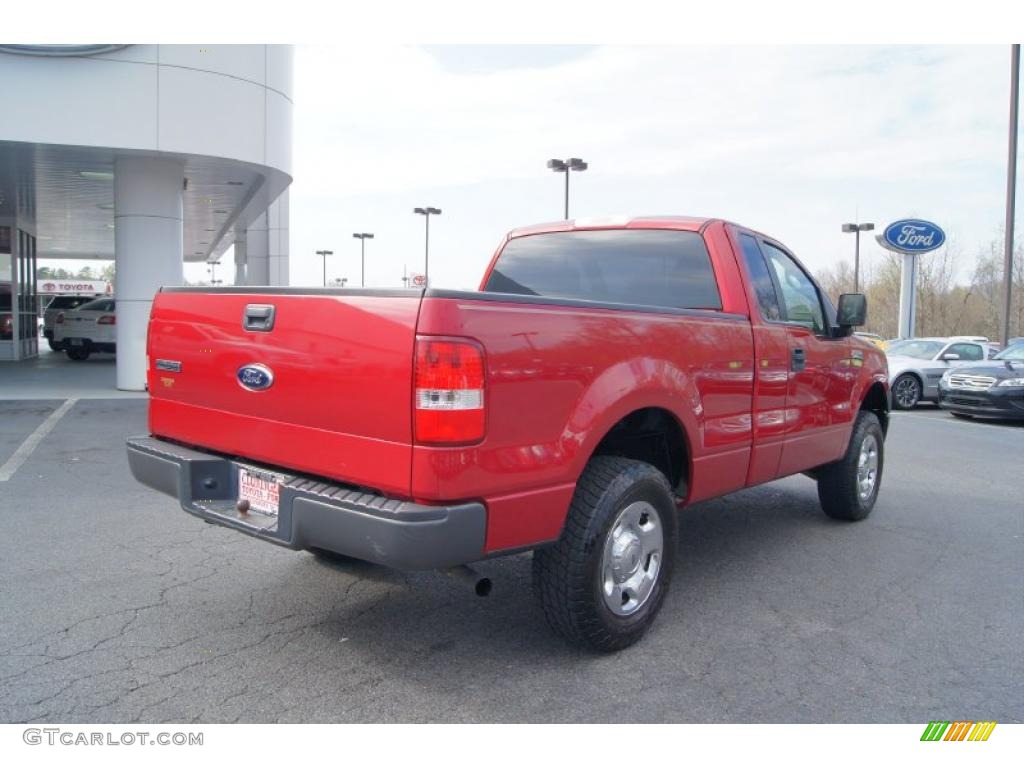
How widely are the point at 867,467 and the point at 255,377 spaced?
4796mm

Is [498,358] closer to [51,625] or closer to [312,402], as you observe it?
[312,402]

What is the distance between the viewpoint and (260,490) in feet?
11.9

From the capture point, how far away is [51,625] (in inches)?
155

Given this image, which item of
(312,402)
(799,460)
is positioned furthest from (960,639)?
(312,402)

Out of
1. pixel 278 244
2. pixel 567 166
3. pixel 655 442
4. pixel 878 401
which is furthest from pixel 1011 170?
pixel 278 244

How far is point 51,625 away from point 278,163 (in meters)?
10.7

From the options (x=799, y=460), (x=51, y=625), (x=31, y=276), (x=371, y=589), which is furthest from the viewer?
(x=31, y=276)

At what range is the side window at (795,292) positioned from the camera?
17.4 ft

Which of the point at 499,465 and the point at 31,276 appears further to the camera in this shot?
the point at 31,276

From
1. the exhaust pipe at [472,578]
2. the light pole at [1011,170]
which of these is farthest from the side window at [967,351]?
the exhaust pipe at [472,578]

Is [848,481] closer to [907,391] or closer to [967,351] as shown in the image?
[907,391]

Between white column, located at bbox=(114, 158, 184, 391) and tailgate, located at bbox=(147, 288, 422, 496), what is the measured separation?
1003cm

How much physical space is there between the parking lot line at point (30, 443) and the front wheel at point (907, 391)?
14.0 m

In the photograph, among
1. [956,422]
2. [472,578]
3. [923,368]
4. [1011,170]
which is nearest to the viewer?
[472,578]
